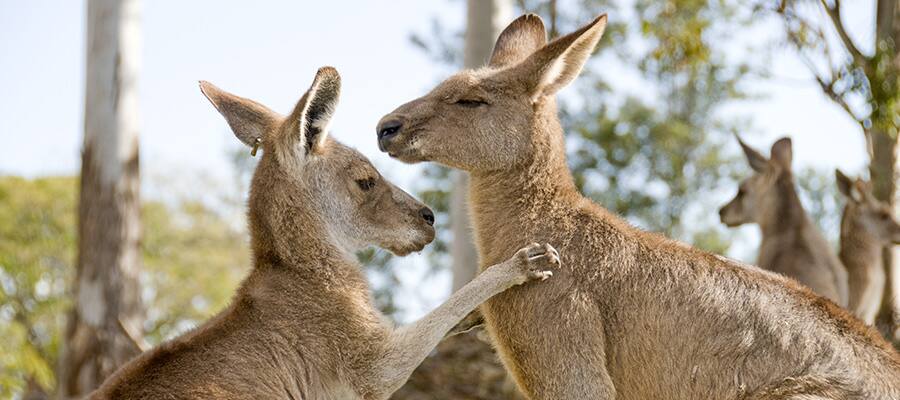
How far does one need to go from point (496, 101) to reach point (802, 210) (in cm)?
722

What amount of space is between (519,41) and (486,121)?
900 mm

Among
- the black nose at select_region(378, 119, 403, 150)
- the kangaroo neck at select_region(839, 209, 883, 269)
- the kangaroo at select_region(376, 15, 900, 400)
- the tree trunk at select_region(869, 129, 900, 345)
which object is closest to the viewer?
the kangaroo at select_region(376, 15, 900, 400)

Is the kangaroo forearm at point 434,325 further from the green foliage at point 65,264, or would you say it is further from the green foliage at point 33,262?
the green foliage at point 33,262

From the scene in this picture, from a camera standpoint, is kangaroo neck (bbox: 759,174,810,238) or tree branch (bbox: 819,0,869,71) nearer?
tree branch (bbox: 819,0,869,71)

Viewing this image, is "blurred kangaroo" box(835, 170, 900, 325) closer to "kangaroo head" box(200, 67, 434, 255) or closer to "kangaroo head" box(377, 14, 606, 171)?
"kangaroo head" box(377, 14, 606, 171)

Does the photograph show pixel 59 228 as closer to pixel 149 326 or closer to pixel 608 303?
pixel 149 326

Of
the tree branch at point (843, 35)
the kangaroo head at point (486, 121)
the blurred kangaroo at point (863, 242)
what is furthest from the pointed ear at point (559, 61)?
the blurred kangaroo at point (863, 242)

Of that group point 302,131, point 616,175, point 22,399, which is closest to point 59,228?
point 616,175

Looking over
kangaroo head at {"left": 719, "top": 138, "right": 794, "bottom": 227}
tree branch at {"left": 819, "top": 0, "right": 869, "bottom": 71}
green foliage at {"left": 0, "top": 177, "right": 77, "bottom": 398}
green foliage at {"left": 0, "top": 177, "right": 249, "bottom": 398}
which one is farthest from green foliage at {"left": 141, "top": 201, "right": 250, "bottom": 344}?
tree branch at {"left": 819, "top": 0, "right": 869, "bottom": 71}

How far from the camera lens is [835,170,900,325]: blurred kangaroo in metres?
12.2

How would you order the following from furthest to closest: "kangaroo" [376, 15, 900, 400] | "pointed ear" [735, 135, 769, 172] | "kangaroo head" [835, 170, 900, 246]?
"pointed ear" [735, 135, 769, 172] < "kangaroo head" [835, 170, 900, 246] < "kangaroo" [376, 15, 900, 400]

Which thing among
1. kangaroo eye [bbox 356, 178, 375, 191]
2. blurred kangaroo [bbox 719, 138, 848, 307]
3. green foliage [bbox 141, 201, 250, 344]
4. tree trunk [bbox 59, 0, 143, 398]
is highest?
kangaroo eye [bbox 356, 178, 375, 191]

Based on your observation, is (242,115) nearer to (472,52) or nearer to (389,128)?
(389,128)

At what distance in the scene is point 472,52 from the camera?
13734 millimetres
